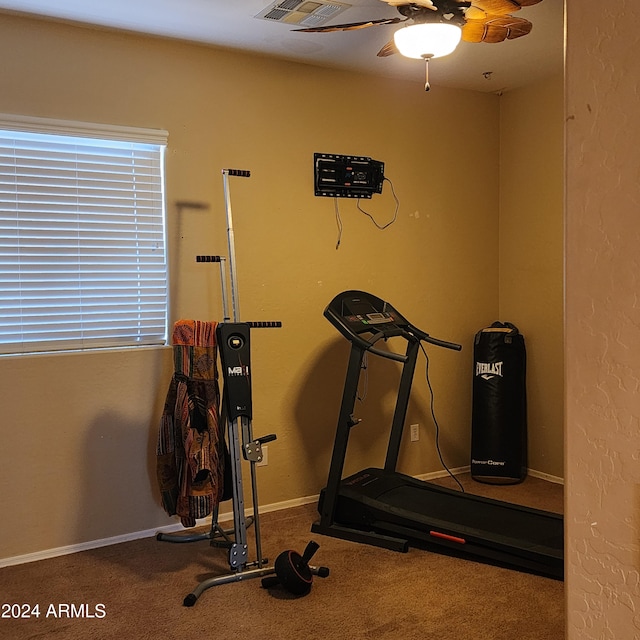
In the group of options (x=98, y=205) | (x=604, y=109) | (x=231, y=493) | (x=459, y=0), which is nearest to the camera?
(x=604, y=109)

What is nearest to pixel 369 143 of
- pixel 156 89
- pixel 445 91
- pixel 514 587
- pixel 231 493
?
pixel 445 91

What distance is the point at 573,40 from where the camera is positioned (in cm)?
89

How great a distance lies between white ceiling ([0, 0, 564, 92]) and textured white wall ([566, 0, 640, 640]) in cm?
257

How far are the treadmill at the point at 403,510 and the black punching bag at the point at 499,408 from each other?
79cm

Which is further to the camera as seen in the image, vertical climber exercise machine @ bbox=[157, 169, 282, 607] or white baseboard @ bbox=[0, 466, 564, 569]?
white baseboard @ bbox=[0, 466, 564, 569]

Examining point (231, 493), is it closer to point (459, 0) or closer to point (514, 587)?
point (514, 587)

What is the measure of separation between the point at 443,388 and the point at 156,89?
8.47 feet

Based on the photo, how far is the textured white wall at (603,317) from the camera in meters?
0.86

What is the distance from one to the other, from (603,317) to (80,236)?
3.12 m

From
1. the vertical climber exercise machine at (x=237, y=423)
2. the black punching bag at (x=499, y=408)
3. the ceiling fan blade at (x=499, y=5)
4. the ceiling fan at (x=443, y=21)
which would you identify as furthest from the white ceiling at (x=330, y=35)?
the black punching bag at (x=499, y=408)

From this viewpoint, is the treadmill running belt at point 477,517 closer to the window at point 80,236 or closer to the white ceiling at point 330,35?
the window at point 80,236

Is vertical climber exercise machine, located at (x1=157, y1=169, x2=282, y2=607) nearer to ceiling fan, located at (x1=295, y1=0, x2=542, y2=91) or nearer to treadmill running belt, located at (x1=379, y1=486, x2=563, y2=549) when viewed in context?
treadmill running belt, located at (x1=379, y1=486, x2=563, y2=549)

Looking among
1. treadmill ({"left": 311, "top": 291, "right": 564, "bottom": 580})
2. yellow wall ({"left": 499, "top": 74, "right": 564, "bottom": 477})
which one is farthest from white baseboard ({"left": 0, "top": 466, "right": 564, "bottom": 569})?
yellow wall ({"left": 499, "top": 74, "right": 564, "bottom": 477})

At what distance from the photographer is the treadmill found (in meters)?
3.32
